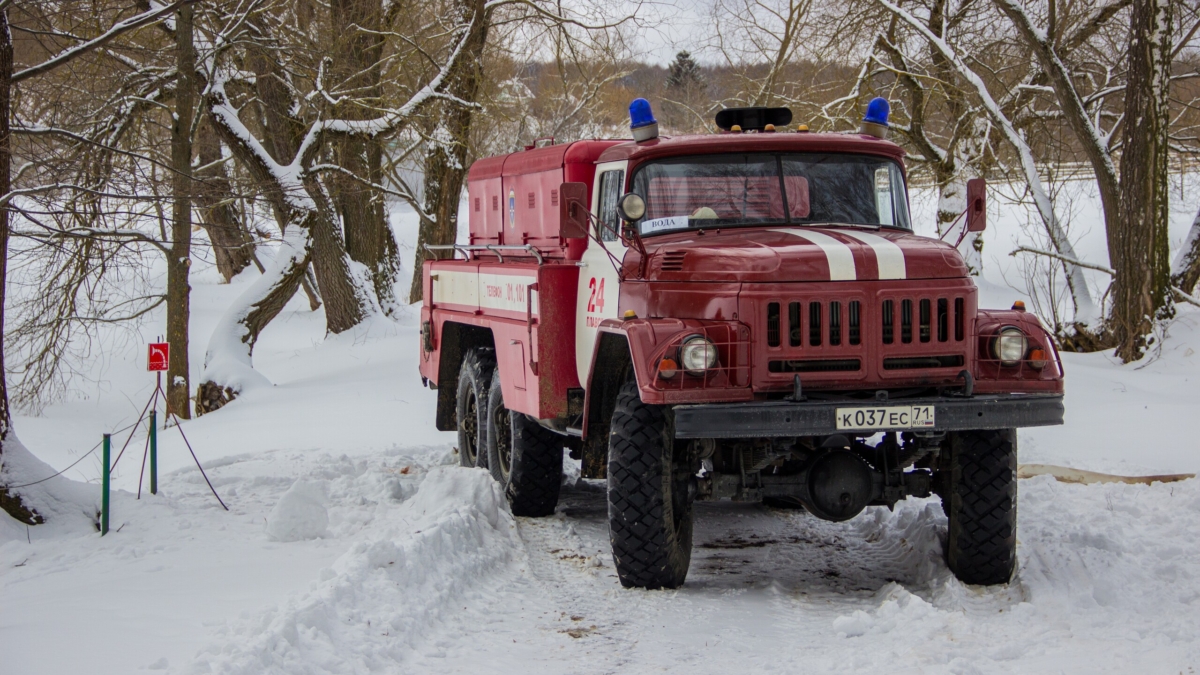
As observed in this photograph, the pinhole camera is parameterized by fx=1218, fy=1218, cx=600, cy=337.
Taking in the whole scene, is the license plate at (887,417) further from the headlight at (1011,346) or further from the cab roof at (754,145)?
the cab roof at (754,145)

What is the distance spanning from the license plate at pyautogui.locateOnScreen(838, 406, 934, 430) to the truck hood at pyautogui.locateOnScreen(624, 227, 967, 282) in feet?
2.21

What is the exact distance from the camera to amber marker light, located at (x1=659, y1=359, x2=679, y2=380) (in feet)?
19.9

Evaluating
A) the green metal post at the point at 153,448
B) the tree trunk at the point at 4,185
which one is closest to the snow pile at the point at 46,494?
the tree trunk at the point at 4,185

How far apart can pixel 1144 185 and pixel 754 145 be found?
934 centimetres

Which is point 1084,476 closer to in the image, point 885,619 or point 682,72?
point 885,619

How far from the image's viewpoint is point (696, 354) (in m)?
6.12

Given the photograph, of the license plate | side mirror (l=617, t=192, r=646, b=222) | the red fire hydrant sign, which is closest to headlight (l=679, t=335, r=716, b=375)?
the license plate

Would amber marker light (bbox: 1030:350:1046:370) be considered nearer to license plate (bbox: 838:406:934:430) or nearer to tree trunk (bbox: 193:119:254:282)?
license plate (bbox: 838:406:934:430)

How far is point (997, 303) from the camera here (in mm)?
25391

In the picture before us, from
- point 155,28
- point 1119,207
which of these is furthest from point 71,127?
point 1119,207

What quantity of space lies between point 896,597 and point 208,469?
681cm

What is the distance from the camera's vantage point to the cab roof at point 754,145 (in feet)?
23.9

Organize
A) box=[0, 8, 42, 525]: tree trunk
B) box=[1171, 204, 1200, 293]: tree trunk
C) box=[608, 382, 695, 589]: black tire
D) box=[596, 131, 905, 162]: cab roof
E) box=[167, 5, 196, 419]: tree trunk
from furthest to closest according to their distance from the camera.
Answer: box=[1171, 204, 1200, 293]: tree trunk < box=[167, 5, 196, 419]: tree trunk < box=[0, 8, 42, 525]: tree trunk < box=[596, 131, 905, 162]: cab roof < box=[608, 382, 695, 589]: black tire

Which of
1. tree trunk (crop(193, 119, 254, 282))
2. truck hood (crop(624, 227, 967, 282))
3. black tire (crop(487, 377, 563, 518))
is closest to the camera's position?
truck hood (crop(624, 227, 967, 282))
